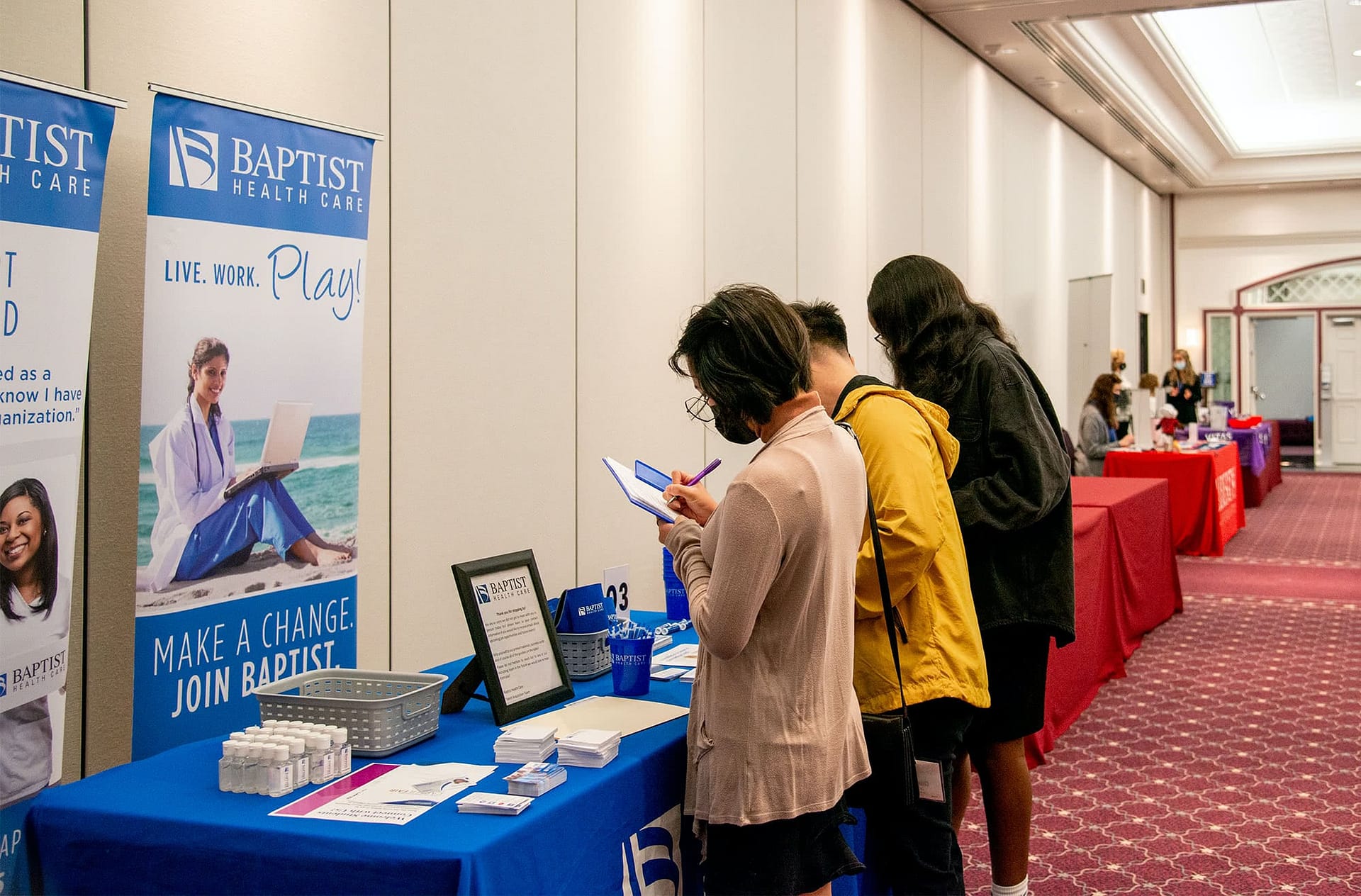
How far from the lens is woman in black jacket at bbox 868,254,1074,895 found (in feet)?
8.13

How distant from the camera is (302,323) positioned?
2752mm

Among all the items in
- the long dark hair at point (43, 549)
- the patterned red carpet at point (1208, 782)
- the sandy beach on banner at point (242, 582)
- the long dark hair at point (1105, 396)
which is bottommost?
the patterned red carpet at point (1208, 782)

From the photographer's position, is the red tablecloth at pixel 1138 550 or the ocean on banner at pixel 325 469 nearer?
the ocean on banner at pixel 325 469

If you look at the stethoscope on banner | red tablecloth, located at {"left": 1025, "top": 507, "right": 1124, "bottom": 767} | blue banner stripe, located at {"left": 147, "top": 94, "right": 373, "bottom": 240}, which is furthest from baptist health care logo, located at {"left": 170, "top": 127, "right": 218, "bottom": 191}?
red tablecloth, located at {"left": 1025, "top": 507, "right": 1124, "bottom": 767}

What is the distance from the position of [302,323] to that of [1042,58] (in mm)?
7750

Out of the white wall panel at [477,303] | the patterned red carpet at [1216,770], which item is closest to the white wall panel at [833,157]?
the white wall panel at [477,303]

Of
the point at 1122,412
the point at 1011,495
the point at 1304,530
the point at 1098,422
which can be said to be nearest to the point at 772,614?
the point at 1011,495

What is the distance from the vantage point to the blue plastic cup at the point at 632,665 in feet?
7.49

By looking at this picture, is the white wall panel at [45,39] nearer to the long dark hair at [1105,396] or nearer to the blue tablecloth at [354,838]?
the blue tablecloth at [354,838]

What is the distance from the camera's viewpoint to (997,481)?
2.49m

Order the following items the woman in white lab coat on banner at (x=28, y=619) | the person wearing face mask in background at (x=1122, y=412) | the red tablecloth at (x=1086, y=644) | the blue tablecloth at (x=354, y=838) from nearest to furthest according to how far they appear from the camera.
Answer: the blue tablecloth at (x=354, y=838) < the woman in white lab coat on banner at (x=28, y=619) < the red tablecloth at (x=1086, y=644) < the person wearing face mask in background at (x=1122, y=412)

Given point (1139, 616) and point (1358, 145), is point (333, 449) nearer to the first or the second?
point (1139, 616)

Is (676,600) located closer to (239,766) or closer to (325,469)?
(325,469)

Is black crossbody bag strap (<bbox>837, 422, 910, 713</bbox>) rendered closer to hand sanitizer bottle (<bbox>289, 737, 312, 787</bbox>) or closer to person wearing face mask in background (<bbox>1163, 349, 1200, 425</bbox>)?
hand sanitizer bottle (<bbox>289, 737, 312, 787</bbox>)
